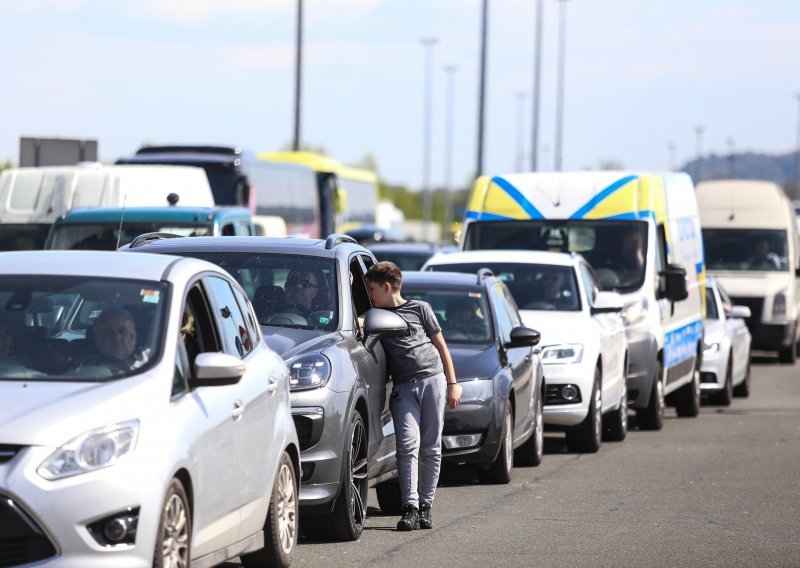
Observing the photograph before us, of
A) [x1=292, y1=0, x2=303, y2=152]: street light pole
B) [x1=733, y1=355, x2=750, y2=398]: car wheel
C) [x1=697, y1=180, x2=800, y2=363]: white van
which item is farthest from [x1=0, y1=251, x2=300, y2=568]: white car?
[x1=292, y1=0, x2=303, y2=152]: street light pole

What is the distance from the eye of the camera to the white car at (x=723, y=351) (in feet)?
76.0

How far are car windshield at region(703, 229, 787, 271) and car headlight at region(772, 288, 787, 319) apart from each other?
43.3 inches

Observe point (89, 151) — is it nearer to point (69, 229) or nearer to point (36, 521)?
point (69, 229)

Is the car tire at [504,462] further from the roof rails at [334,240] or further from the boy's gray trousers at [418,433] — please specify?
the boy's gray trousers at [418,433]

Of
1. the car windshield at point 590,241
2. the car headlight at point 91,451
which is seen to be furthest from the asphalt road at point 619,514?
the car headlight at point 91,451

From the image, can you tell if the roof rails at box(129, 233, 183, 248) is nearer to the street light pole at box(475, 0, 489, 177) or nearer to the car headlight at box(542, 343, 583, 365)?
the car headlight at box(542, 343, 583, 365)

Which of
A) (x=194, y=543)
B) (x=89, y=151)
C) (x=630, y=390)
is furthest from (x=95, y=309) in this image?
(x=89, y=151)

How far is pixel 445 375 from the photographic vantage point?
10859 mm

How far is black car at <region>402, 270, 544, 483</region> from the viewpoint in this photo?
1288cm

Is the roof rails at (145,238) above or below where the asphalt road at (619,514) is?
above

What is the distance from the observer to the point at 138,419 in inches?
265

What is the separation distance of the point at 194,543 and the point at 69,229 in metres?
11.0

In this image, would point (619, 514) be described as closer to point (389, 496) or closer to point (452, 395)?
point (389, 496)

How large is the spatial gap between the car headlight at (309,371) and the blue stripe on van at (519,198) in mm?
10818
